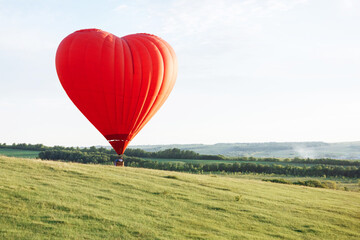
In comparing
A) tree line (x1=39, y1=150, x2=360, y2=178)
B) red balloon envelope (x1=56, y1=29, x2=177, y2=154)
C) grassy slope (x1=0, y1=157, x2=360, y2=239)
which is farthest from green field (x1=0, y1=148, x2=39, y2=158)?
red balloon envelope (x1=56, y1=29, x2=177, y2=154)

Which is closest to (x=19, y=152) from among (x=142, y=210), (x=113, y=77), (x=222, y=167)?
(x=222, y=167)

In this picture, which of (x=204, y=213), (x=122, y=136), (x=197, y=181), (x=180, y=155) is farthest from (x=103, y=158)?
(x=204, y=213)

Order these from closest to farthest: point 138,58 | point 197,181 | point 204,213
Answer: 1. point 204,213
2. point 138,58
3. point 197,181

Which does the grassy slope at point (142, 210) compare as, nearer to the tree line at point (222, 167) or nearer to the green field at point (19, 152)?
the tree line at point (222, 167)

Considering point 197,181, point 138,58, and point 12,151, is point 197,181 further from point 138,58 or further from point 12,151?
point 12,151

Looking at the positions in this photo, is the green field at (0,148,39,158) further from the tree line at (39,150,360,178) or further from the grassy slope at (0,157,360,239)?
the grassy slope at (0,157,360,239)

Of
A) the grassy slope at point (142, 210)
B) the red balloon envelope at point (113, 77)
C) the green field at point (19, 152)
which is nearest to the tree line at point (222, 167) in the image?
the green field at point (19, 152)
